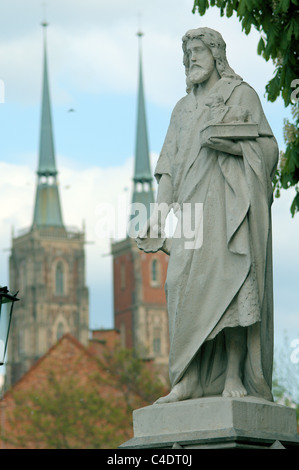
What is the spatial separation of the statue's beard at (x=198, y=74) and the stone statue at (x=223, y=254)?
0.11 meters

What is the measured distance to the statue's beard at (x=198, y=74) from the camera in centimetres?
720

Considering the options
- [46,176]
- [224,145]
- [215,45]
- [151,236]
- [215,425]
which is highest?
[46,176]

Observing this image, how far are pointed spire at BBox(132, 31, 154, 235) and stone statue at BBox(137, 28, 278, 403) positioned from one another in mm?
116795

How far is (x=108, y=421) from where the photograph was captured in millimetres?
49406

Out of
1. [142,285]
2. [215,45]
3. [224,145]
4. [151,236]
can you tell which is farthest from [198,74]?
[142,285]

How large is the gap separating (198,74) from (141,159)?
121269 millimetres

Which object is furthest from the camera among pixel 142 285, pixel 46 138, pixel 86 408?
pixel 142 285

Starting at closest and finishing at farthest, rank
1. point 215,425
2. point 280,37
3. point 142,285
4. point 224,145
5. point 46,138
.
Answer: point 215,425
point 224,145
point 280,37
point 46,138
point 142,285

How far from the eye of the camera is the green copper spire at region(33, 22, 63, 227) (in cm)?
12250

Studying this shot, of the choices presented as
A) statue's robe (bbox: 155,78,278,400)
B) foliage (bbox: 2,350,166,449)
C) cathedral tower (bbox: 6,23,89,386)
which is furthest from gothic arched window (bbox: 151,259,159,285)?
statue's robe (bbox: 155,78,278,400)

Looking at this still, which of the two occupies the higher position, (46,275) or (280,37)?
(46,275)

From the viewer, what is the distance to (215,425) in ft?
20.9

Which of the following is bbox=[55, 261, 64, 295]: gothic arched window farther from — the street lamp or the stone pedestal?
the stone pedestal

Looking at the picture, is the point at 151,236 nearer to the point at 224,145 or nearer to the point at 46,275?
the point at 224,145
